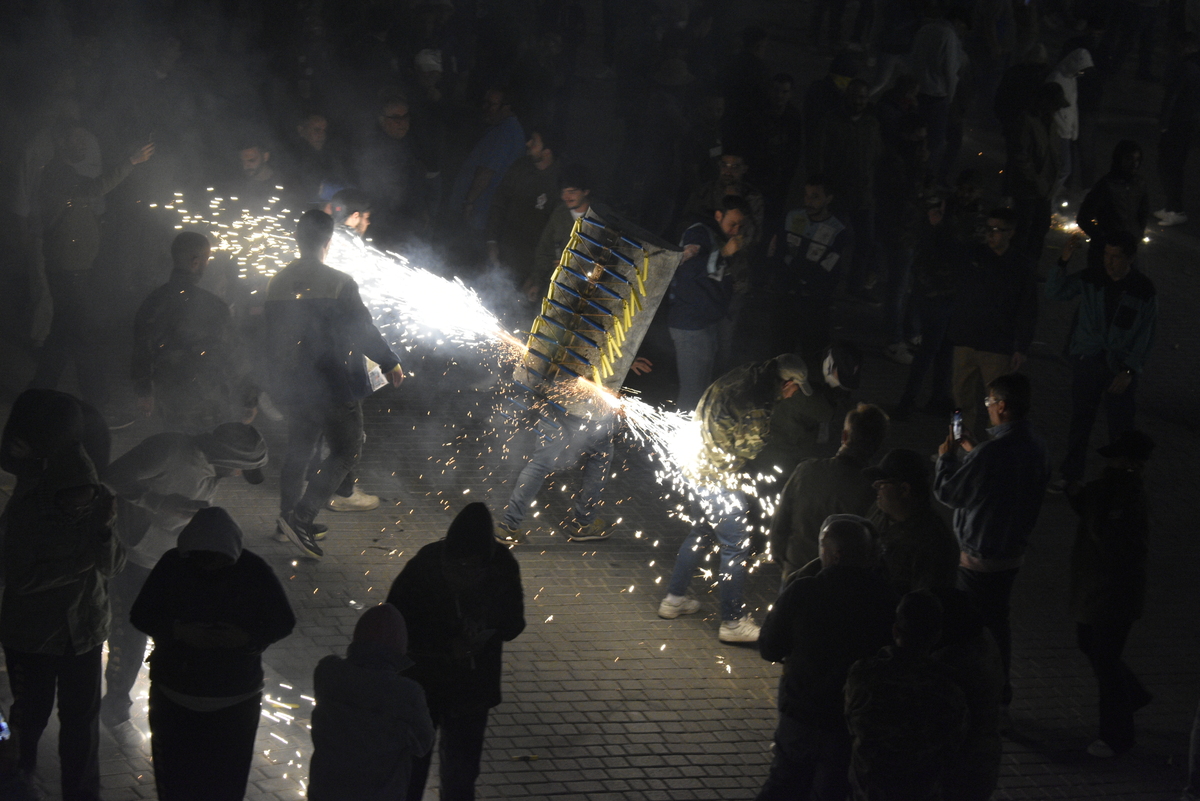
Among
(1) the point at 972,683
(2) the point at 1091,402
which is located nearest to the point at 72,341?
(1) the point at 972,683

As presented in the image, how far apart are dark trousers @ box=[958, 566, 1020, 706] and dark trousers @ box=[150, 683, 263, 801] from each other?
12.4 ft

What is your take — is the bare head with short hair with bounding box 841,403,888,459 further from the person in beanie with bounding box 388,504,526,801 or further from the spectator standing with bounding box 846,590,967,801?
the person in beanie with bounding box 388,504,526,801

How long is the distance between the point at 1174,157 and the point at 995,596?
407 inches

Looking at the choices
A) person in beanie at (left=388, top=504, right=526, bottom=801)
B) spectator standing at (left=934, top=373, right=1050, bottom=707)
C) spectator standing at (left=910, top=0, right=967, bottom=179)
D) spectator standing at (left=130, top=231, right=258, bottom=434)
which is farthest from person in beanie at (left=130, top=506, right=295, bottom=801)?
spectator standing at (left=910, top=0, right=967, bottom=179)

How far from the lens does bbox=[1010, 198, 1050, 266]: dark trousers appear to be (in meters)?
12.8

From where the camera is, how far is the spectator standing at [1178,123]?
561 inches

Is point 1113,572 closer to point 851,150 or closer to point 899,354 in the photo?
point 899,354

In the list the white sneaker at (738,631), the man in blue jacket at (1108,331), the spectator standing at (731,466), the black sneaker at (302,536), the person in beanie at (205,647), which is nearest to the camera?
the person in beanie at (205,647)

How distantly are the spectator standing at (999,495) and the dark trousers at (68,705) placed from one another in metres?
4.21

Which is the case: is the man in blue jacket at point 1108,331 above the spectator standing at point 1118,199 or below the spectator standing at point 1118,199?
below

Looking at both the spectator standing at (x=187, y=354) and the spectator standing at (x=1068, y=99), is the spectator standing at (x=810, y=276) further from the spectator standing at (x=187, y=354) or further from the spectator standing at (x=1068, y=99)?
the spectator standing at (x=187, y=354)

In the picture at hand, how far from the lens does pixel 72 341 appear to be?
866 centimetres

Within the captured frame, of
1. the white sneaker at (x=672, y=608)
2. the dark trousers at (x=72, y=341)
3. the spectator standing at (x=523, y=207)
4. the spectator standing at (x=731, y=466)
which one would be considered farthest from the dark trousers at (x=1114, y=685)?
the dark trousers at (x=72, y=341)

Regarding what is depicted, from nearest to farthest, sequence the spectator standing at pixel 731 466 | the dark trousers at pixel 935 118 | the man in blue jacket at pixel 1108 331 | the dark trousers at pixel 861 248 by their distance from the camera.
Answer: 1. the spectator standing at pixel 731 466
2. the man in blue jacket at pixel 1108 331
3. the dark trousers at pixel 861 248
4. the dark trousers at pixel 935 118
